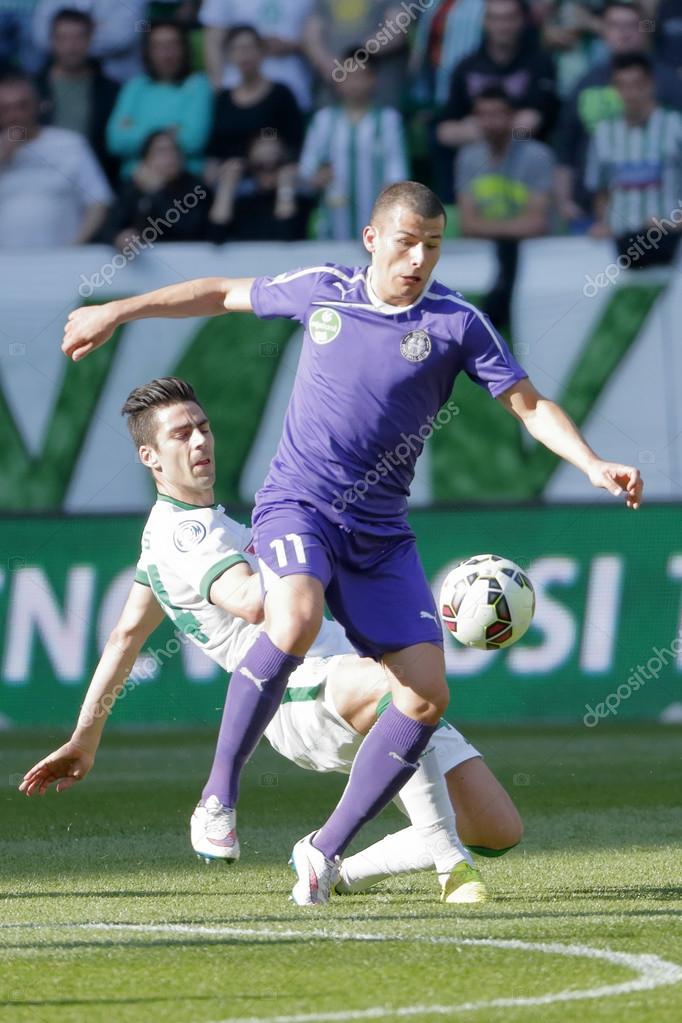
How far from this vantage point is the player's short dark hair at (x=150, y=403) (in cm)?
565

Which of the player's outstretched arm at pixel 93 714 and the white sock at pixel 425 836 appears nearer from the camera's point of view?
the white sock at pixel 425 836

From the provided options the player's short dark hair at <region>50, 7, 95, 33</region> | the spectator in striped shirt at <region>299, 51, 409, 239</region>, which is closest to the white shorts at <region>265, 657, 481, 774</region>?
the spectator in striped shirt at <region>299, 51, 409, 239</region>

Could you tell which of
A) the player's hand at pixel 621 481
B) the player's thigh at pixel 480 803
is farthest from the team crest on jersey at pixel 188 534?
the player's hand at pixel 621 481

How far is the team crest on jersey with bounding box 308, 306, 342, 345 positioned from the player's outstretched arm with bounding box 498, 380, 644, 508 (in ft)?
1.70

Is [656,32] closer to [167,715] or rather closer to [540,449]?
[540,449]

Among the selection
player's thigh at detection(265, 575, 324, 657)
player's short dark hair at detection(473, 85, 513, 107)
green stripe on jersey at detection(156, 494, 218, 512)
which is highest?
player's thigh at detection(265, 575, 324, 657)

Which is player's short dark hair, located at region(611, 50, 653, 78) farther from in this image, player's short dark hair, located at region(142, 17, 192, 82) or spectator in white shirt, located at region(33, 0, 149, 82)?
spectator in white shirt, located at region(33, 0, 149, 82)

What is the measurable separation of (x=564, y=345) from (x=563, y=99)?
6.59 feet

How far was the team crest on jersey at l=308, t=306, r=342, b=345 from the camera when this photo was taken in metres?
5.00

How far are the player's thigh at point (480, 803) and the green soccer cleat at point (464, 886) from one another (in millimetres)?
351

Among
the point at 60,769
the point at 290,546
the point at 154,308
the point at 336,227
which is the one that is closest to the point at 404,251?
the point at 154,308

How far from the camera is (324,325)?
5.02 m

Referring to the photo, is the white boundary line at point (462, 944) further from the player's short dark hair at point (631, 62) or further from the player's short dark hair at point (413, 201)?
the player's short dark hair at point (631, 62)

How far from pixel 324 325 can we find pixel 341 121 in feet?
26.6
